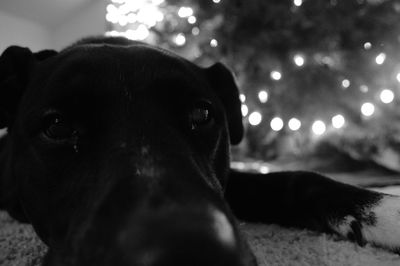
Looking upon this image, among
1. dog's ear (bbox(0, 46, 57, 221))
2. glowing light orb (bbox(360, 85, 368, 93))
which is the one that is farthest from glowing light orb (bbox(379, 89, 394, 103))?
dog's ear (bbox(0, 46, 57, 221))

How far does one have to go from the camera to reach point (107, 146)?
92cm

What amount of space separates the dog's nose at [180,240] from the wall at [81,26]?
504 cm

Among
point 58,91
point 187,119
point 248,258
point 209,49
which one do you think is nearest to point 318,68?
point 209,49

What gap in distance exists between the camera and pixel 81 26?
18.0 ft

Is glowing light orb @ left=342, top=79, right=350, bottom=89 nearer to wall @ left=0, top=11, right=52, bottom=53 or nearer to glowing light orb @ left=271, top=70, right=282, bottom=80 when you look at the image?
glowing light orb @ left=271, top=70, right=282, bottom=80

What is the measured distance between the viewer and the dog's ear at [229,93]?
61.0 inches

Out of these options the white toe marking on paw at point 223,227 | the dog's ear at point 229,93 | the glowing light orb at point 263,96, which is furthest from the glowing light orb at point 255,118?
the white toe marking on paw at point 223,227

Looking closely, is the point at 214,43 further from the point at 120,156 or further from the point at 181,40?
the point at 120,156

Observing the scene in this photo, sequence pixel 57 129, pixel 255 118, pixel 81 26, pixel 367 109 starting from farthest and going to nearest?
pixel 81 26, pixel 255 118, pixel 367 109, pixel 57 129

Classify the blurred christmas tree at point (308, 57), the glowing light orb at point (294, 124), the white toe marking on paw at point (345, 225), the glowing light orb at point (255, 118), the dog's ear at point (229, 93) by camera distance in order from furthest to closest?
1. the glowing light orb at point (255, 118)
2. the glowing light orb at point (294, 124)
3. the blurred christmas tree at point (308, 57)
4. the dog's ear at point (229, 93)
5. the white toe marking on paw at point (345, 225)

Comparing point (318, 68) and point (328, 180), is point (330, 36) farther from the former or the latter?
point (328, 180)

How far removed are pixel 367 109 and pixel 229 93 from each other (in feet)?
4.75

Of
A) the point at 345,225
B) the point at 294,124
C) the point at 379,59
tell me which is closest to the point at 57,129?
the point at 345,225

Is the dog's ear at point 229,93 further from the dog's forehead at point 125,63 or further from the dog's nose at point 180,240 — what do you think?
the dog's nose at point 180,240
